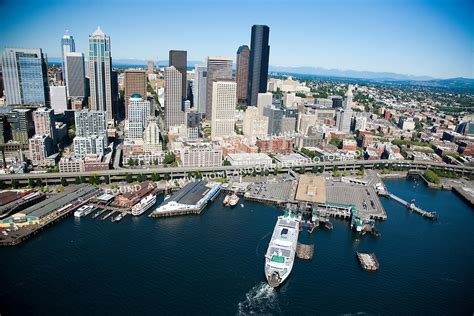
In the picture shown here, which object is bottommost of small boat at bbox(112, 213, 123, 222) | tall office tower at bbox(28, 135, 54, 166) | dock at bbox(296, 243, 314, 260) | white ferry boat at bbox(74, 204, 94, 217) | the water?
the water

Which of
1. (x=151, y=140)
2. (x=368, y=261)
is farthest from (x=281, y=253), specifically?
(x=151, y=140)

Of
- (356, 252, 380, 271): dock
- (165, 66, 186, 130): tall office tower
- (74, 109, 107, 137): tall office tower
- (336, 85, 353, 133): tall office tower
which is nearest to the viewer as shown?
(356, 252, 380, 271): dock

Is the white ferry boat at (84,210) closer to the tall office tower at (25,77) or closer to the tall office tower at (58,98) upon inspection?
the tall office tower at (25,77)

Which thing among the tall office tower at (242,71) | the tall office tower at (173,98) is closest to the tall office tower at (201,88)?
the tall office tower at (173,98)

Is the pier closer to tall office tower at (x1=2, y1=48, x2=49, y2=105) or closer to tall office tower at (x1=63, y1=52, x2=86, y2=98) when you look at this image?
tall office tower at (x1=2, y1=48, x2=49, y2=105)

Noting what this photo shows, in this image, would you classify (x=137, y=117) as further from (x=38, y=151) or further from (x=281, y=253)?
(x=281, y=253)

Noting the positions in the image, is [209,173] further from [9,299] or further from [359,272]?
[9,299]

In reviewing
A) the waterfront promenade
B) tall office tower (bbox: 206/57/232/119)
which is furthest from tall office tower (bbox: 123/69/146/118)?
the waterfront promenade
